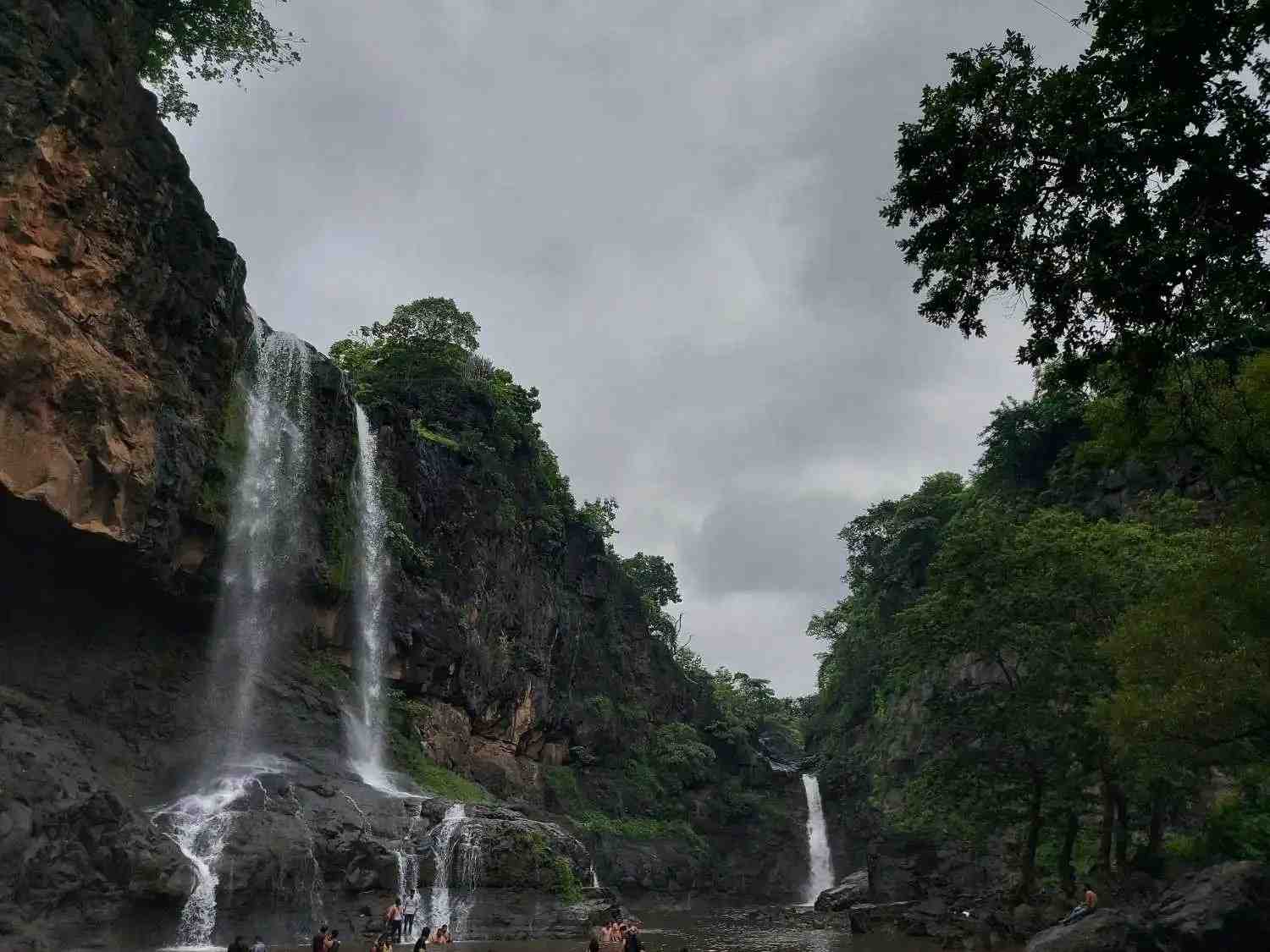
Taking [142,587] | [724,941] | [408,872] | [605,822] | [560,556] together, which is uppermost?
[560,556]

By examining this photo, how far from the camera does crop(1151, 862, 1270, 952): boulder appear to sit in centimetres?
1484

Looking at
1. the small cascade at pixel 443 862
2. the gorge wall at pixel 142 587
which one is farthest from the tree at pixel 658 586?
the small cascade at pixel 443 862

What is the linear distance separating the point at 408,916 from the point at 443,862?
2348 millimetres

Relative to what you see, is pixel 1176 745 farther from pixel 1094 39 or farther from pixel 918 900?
pixel 918 900

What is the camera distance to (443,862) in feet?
75.6

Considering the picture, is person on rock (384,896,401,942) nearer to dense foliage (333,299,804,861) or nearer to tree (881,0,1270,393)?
dense foliage (333,299,804,861)

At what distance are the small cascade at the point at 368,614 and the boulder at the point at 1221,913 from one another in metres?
23.3

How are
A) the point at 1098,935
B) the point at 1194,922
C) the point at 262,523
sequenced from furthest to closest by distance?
the point at 262,523
the point at 1098,935
the point at 1194,922

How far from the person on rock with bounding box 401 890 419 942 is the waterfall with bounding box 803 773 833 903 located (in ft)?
103

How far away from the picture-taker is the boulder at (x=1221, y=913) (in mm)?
14836

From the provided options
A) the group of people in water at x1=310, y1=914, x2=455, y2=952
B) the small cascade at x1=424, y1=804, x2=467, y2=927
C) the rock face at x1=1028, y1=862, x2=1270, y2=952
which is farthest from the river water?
the rock face at x1=1028, y1=862, x2=1270, y2=952

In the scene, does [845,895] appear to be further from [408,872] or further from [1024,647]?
[408,872]

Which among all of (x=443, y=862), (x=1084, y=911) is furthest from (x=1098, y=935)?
(x=443, y=862)

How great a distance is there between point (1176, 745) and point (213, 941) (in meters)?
20.5
